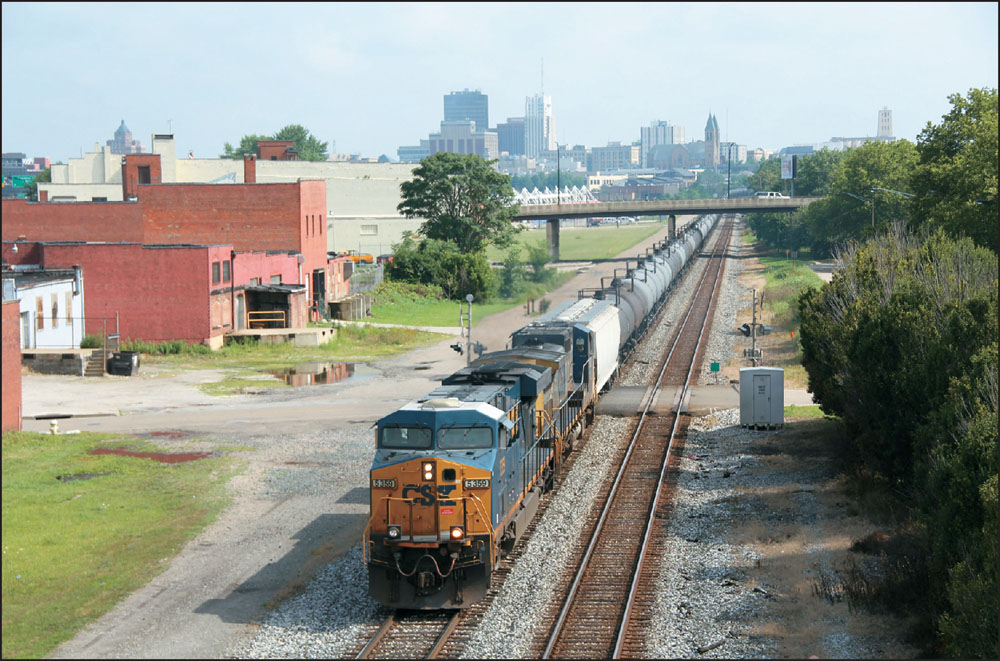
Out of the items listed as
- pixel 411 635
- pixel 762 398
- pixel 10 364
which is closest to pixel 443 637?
pixel 411 635

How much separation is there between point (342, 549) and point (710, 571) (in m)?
8.64

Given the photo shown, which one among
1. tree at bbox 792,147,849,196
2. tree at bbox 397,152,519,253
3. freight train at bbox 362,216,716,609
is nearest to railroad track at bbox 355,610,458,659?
freight train at bbox 362,216,716,609

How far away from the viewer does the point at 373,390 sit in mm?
49156

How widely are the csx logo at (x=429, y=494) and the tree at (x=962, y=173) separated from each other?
30.1 metres

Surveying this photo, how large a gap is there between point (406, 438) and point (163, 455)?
17.2 m

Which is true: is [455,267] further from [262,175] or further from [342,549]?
[342,549]

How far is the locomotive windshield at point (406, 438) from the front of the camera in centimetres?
2114

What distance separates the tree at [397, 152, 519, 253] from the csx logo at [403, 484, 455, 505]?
76941 mm

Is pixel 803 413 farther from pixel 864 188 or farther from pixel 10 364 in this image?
pixel 864 188

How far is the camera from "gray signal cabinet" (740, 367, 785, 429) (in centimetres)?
3838

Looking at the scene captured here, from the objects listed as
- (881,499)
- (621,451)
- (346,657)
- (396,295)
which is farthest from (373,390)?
(396,295)

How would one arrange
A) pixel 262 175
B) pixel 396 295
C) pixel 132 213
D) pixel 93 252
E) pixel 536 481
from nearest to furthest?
pixel 536 481 → pixel 93 252 → pixel 132 213 → pixel 396 295 → pixel 262 175

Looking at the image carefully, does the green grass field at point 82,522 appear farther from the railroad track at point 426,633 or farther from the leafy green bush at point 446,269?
the leafy green bush at point 446,269

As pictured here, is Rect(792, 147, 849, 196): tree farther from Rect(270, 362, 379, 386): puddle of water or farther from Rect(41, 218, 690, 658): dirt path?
Rect(270, 362, 379, 386): puddle of water
